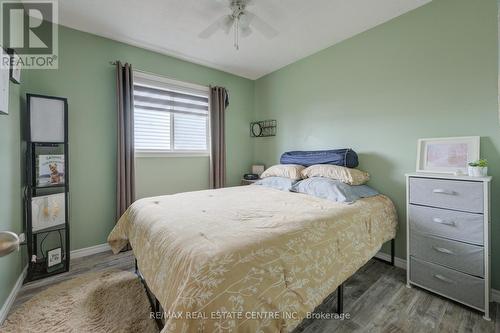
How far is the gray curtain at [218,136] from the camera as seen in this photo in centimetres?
349

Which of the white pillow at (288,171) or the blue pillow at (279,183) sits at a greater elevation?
the white pillow at (288,171)

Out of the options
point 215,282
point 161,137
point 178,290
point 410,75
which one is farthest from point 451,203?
point 161,137

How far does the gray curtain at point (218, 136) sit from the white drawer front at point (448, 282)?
267 centimetres

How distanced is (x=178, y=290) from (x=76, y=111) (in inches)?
102

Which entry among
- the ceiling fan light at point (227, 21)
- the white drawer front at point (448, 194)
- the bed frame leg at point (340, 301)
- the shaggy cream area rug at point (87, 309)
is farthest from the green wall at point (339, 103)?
the ceiling fan light at point (227, 21)

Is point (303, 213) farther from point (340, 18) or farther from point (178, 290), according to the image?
point (340, 18)

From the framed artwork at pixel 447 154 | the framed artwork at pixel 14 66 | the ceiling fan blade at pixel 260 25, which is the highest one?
the ceiling fan blade at pixel 260 25

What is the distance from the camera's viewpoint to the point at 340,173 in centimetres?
235

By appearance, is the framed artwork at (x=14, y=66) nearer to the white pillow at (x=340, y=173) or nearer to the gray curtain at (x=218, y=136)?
the gray curtain at (x=218, y=136)

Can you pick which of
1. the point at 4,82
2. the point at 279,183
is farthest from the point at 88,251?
the point at 279,183

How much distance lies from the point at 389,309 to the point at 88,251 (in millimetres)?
3204

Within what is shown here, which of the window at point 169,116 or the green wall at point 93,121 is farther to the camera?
the window at point 169,116

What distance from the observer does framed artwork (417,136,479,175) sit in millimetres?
1833

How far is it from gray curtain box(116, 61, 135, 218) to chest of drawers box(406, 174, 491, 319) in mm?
3120
